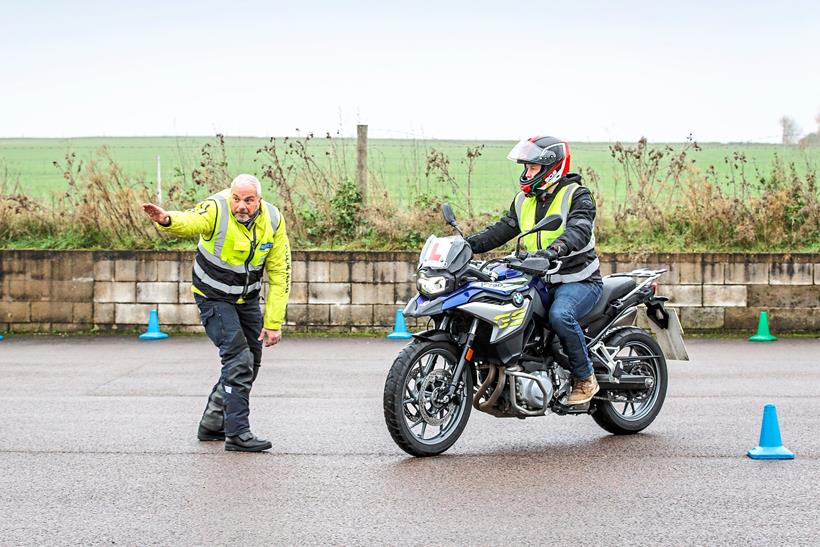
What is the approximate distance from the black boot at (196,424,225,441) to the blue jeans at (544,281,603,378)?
246 cm

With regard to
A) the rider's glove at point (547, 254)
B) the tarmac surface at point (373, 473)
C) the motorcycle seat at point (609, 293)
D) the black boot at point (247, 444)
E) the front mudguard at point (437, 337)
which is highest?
the rider's glove at point (547, 254)

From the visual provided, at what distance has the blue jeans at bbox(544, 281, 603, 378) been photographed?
851 centimetres

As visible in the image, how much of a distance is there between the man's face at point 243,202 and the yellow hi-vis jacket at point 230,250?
52 mm

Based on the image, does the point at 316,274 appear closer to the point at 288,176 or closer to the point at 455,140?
the point at 288,176

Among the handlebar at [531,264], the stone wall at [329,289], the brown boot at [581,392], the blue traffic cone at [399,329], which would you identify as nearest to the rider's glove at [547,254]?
the handlebar at [531,264]

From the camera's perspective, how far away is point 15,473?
25.2 ft

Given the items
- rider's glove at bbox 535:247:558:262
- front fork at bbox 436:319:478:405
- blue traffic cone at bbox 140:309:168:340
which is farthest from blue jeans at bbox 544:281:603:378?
blue traffic cone at bbox 140:309:168:340

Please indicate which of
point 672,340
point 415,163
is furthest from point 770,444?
point 415,163

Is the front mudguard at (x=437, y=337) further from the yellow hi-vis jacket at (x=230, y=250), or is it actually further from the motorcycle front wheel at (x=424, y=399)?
the yellow hi-vis jacket at (x=230, y=250)

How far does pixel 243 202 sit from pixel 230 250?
342 millimetres

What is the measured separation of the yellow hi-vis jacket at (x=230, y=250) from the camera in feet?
27.9

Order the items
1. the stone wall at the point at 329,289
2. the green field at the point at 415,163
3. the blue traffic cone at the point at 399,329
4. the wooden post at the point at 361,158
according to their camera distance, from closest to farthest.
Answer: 1. the blue traffic cone at the point at 399,329
2. the stone wall at the point at 329,289
3. the wooden post at the point at 361,158
4. the green field at the point at 415,163

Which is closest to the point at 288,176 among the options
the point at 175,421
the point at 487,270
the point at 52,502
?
the point at 175,421

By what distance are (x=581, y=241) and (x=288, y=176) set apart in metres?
10.8
